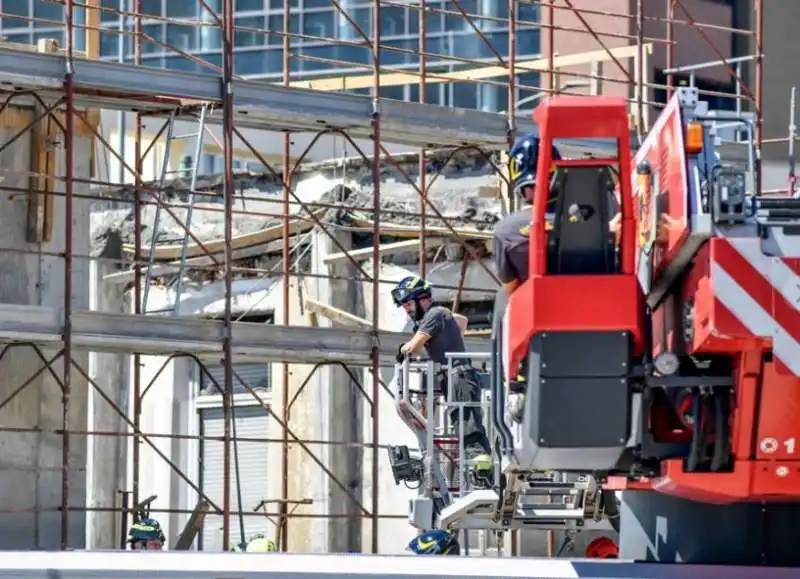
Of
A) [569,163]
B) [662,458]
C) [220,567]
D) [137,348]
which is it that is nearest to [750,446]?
[662,458]

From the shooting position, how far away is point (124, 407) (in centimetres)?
2406

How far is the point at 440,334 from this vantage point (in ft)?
45.9

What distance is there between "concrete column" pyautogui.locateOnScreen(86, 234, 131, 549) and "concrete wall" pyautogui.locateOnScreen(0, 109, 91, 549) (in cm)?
443

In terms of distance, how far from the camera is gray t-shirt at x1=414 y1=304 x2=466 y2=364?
13961 millimetres

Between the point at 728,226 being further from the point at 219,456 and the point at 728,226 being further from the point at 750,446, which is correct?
the point at 219,456

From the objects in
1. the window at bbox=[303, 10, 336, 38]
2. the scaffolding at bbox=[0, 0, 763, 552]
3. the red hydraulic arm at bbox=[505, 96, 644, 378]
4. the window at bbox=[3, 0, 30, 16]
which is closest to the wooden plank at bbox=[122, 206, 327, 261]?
the scaffolding at bbox=[0, 0, 763, 552]

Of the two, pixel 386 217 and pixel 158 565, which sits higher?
pixel 386 217

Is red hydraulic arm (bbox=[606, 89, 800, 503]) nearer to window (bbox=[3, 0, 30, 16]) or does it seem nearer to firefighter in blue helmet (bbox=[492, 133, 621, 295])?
firefighter in blue helmet (bbox=[492, 133, 621, 295])

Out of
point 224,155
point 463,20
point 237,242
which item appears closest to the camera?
point 224,155

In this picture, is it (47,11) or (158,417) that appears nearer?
(158,417)

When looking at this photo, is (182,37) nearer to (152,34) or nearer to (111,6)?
(152,34)

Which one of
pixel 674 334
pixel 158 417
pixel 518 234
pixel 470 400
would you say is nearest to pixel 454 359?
pixel 470 400

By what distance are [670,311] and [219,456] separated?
16.3m

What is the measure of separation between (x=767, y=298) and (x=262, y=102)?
11.6 metres
